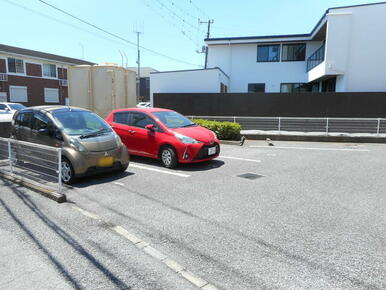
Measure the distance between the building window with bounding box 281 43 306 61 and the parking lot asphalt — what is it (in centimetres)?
1473

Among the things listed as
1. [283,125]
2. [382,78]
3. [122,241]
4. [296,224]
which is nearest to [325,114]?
[283,125]

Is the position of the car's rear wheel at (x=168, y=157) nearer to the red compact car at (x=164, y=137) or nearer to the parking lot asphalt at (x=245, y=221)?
the red compact car at (x=164, y=137)

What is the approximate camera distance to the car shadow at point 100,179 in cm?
576

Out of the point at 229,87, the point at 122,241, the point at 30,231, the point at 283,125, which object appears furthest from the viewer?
the point at 229,87

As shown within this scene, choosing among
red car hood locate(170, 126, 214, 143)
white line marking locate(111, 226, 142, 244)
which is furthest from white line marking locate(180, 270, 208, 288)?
red car hood locate(170, 126, 214, 143)

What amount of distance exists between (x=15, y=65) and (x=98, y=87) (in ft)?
71.8

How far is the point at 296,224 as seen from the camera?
12.6 ft

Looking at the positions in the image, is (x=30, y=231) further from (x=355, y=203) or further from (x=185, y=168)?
(x=355, y=203)

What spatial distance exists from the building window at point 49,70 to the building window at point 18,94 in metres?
3.26

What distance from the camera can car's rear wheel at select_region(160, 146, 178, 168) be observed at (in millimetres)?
6984

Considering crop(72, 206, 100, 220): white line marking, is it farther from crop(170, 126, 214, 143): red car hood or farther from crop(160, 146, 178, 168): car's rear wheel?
crop(170, 126, 214, 143): red car hood

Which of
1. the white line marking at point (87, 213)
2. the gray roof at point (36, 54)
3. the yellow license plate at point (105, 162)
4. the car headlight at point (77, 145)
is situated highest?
the gray roof at point (36, 54)

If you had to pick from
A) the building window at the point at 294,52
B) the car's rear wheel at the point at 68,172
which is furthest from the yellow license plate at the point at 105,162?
the building window at the point at 294,52

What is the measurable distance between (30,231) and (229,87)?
19.2m
